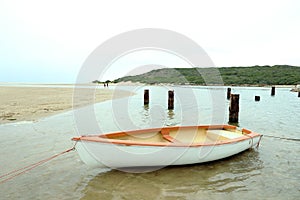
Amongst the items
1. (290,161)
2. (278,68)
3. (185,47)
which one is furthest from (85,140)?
(278,68)

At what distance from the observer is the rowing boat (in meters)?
5.16

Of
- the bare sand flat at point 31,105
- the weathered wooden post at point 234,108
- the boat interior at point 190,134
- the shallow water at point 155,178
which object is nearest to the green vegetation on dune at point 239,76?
the bare sand flat at point 31,105

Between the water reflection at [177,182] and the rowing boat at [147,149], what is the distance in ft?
0.88

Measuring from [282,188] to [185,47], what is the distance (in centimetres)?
933

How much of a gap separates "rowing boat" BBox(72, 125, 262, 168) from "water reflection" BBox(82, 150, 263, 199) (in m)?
0.27

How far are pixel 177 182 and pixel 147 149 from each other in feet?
3.54

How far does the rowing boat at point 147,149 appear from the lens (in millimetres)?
5164

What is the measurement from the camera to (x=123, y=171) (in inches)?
231

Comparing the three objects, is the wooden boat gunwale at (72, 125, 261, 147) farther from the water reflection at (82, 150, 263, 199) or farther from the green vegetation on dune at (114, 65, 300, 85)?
the green vegetation on dune at (114, 65, 300, 85)

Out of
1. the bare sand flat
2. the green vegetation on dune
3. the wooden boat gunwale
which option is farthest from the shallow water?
the green vegetation on dune

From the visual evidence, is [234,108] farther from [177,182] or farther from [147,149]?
[147,149]

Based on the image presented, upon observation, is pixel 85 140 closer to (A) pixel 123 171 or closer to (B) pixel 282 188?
(A) pixel 123 171

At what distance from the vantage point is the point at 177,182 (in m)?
5.36

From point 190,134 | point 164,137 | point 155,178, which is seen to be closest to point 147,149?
point 155,178
